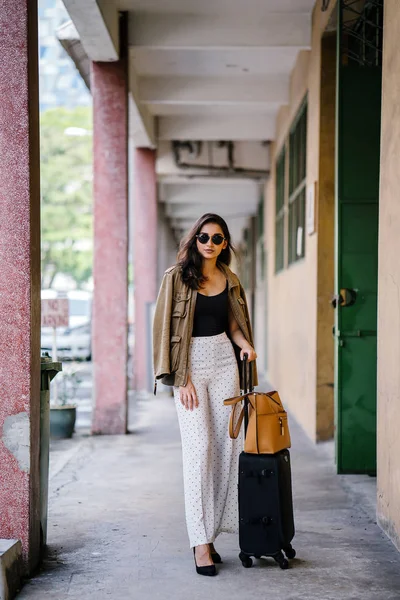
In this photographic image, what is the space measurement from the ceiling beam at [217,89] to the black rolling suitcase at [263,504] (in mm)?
7857

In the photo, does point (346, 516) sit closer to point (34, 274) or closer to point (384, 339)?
point (384, 339)

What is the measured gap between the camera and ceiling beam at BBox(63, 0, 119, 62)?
22.4 feet

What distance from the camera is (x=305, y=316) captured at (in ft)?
28.7

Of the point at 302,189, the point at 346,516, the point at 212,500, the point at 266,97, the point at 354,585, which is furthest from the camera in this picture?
the point at 266,97

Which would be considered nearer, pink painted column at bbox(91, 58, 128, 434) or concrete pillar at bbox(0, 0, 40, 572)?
concrete pillar at bbox(0, 0, 40, 572)

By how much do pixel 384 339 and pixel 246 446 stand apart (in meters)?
1.21

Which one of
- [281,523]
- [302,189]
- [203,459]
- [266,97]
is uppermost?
[266,97]

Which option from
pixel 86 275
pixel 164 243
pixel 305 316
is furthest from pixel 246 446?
pixel 86 275

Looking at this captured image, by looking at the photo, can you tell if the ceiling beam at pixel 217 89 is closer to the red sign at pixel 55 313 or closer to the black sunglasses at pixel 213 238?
the red sign at pixel 55 313

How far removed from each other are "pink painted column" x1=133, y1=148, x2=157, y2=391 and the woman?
8810 mm

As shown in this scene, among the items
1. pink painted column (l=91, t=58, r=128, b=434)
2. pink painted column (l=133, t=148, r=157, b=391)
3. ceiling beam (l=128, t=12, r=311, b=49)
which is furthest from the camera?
pink painted column (l=133, t=148, r=157, b=391)

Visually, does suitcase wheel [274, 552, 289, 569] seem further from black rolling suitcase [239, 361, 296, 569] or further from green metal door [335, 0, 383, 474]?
green metal door [335, 0, 383, 474]

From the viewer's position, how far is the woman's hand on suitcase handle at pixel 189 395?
4.16m

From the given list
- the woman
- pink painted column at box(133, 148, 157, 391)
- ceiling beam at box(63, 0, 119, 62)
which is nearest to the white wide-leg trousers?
the woman
